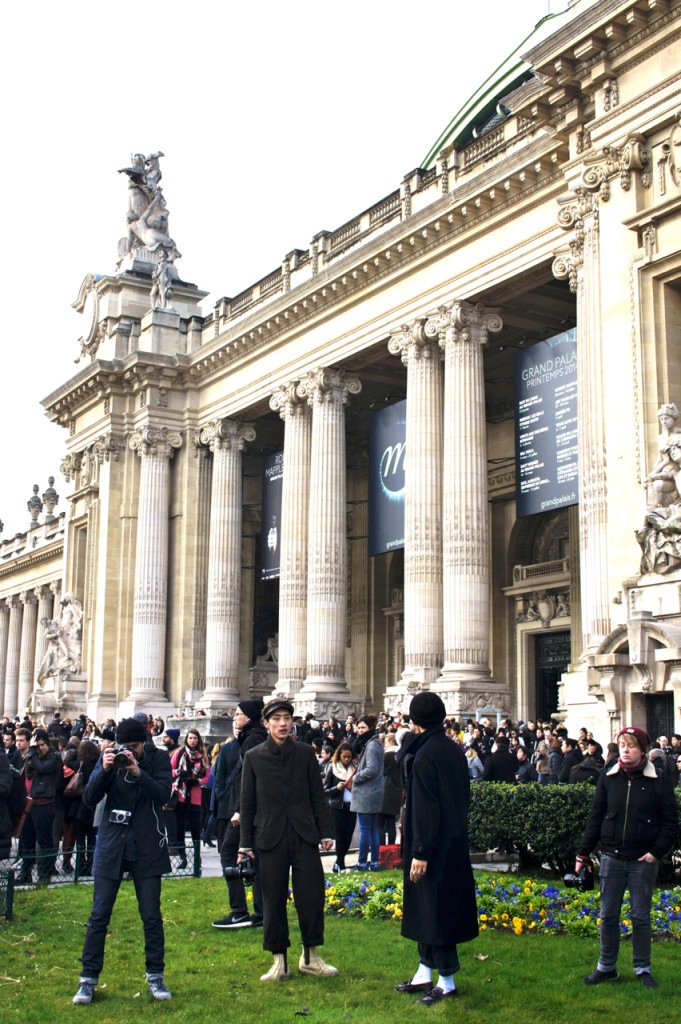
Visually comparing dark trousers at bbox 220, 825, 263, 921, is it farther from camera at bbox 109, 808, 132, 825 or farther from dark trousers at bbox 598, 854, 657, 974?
dark trousers at bbox 598, 854, 657, 974

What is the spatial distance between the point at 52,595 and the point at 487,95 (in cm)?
3989

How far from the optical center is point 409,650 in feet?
95.7

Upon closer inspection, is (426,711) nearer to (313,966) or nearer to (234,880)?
(313,966)

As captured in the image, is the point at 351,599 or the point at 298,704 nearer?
the point at 298,704

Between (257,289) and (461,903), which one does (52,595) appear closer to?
(257,289)

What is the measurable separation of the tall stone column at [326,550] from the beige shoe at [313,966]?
23.4 meters

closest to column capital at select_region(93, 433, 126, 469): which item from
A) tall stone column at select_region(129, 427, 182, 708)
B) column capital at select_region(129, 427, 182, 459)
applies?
tall stone column at select_region(129, 427, 182, 708)

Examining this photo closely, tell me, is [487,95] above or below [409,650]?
above

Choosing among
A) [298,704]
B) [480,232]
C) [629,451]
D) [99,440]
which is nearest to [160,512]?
[99,440]

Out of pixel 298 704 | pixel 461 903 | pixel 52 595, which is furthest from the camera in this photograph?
pixel 52 595

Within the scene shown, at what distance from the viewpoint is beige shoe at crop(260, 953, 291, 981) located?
28.1 ft

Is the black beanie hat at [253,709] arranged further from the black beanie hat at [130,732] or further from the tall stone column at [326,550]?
the tall stone column at [326,550]

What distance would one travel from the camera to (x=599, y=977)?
27.1 feet

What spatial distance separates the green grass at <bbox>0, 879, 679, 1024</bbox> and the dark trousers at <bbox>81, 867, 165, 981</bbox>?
249mm
